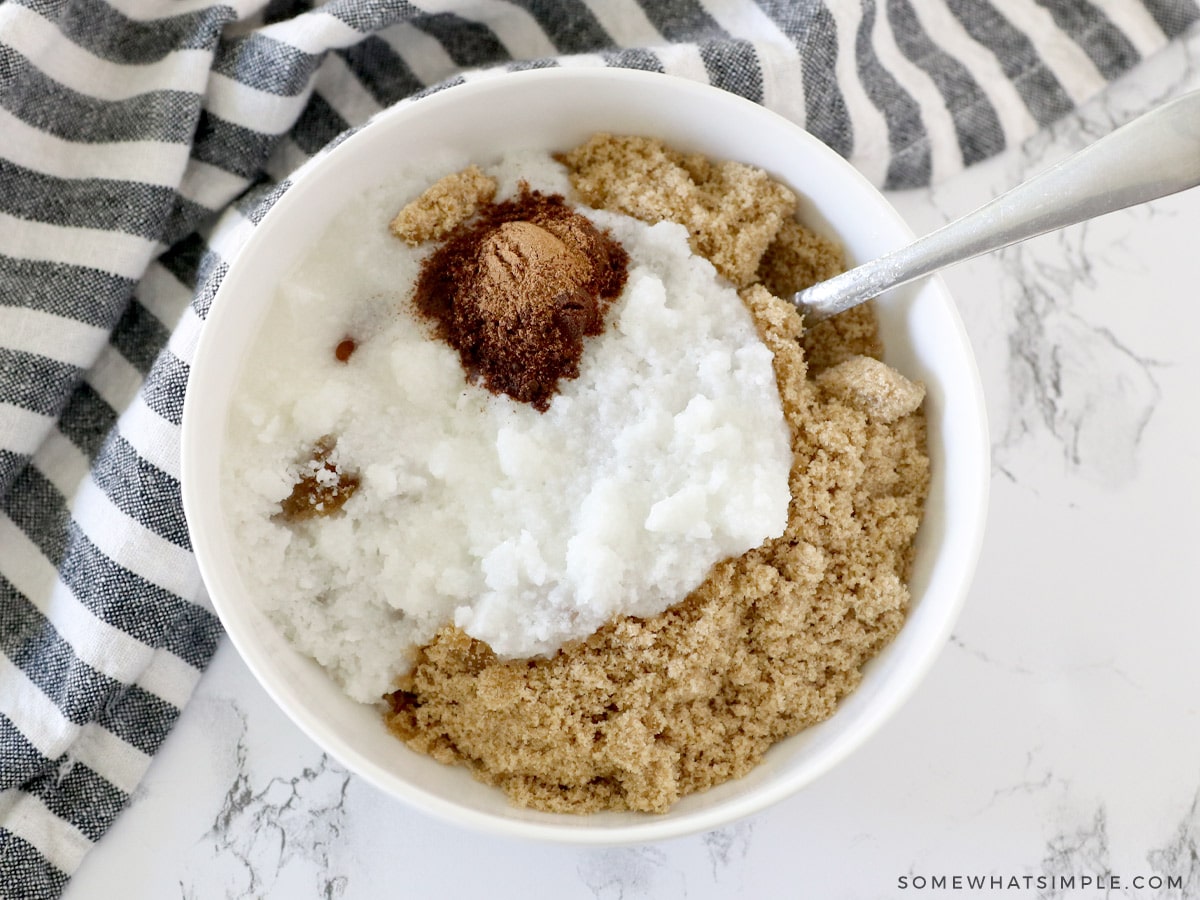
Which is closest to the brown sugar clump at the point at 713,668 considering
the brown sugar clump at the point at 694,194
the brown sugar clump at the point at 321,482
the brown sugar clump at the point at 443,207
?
the brown sugar clump at the point at 694,194

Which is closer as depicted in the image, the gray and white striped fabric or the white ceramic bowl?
the white ceramic bowl

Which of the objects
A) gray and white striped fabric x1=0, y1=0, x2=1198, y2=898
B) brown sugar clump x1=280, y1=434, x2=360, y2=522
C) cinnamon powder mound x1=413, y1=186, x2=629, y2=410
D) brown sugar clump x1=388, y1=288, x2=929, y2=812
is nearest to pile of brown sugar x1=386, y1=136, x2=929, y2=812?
brown sugar clump x1=388, y1=288, x2=929, y2=812

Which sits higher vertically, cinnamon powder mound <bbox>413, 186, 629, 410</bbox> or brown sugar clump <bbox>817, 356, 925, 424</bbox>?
cinnamon powder mound <bbox>413, 186, 629, 410</bbox>

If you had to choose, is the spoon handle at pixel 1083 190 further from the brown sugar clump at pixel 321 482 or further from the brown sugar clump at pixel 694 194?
the brown sugar clump at pixel 321 482

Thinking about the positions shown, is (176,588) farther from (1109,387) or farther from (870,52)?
(1109,387)

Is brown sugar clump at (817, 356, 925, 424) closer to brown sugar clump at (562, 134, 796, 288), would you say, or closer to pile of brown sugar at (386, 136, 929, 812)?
pile of brown sugar at (386, 136, 929, 812)

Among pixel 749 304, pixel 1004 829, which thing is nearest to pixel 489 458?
pixel 749 304
